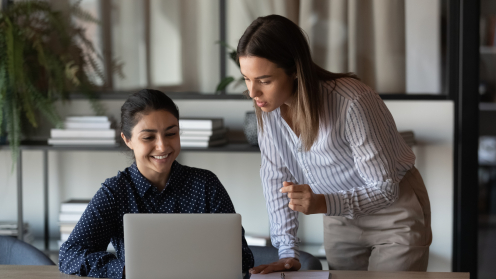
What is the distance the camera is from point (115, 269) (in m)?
1.40

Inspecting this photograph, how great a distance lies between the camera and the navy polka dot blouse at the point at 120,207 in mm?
1446

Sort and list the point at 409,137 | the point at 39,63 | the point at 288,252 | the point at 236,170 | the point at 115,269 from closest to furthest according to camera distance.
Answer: the point at 115,269, the point at 288,252, the point at 409,137, the point at 39,63, the point at 236,170

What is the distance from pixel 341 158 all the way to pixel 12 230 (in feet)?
6.59

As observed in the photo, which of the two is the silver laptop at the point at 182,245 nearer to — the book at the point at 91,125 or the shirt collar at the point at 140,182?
the shirt collar at the point at 140,182

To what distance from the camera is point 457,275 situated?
4.69ft

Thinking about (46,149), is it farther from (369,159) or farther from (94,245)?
(369,159)

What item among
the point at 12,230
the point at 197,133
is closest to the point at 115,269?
the point at 197,133

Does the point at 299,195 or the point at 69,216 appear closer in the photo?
the point at 299,195

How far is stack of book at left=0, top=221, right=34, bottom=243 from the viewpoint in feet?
9.21

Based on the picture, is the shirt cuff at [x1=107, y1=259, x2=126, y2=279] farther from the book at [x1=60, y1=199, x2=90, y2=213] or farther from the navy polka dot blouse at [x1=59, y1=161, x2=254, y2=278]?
the book at [x1=60, y1=199, x2=90, y2=213]

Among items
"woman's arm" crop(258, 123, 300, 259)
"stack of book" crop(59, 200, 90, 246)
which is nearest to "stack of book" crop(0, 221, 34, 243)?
"stack of book" crop(59, 200, 90, 246)

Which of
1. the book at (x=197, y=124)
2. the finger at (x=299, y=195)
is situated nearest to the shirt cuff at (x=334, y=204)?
the finger at (x=299, y=195)

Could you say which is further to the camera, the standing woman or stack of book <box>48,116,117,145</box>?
stack of book <box>48,116,117,145</box>

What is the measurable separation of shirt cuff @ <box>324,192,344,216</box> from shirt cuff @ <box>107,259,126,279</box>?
57 centimetres
